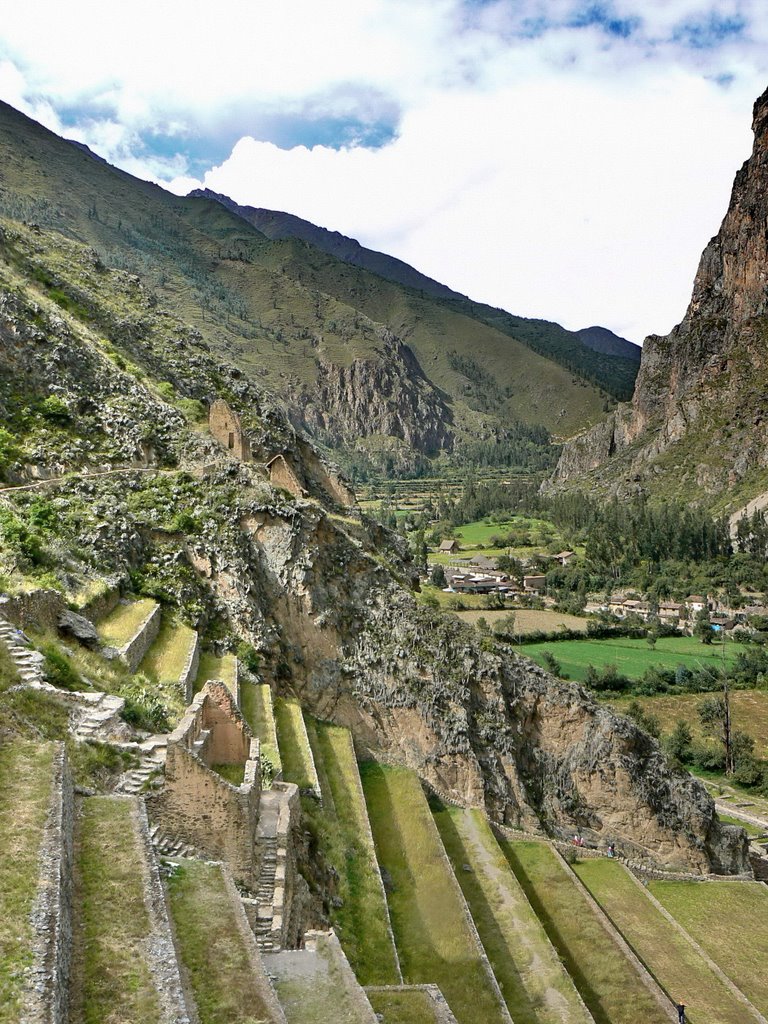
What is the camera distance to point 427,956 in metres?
19.6

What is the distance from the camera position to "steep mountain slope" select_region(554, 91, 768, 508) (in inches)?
6014

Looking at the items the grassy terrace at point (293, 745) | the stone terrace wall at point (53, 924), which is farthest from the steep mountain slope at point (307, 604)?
the stone terrace wall at point (53, 924)

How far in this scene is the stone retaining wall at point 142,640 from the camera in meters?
20.9

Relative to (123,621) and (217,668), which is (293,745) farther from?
(123,621)

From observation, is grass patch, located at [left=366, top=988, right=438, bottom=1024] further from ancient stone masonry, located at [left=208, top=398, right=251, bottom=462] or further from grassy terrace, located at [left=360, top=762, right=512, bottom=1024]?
ancient stone masonry, located at [left=208, top=398, right=251, bottom=462]

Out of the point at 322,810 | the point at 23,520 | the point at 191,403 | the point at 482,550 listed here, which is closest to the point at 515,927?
the point at 322,810

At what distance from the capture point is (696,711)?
6819 cm

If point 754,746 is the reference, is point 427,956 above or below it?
above

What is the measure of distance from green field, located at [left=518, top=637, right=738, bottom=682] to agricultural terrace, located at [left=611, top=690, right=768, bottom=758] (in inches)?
203

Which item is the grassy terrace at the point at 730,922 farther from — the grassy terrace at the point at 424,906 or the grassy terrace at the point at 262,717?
the grassy terrace at the point at 262,717

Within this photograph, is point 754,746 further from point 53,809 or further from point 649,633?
point 53,809

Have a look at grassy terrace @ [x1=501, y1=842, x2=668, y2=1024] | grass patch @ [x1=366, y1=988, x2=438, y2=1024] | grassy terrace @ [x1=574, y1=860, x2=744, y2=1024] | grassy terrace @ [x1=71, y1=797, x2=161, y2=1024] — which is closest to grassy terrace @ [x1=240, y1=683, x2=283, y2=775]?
grass patch @ [x1=366, y1=988, x2=438, y2=1024]

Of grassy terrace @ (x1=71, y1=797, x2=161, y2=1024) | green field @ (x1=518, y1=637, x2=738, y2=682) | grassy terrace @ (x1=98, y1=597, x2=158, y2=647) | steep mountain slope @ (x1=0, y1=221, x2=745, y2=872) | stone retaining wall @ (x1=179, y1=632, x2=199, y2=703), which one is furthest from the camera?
green field @ (x1=518, y1=637, x2=738, y2=682)

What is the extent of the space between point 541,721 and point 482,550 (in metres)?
102
